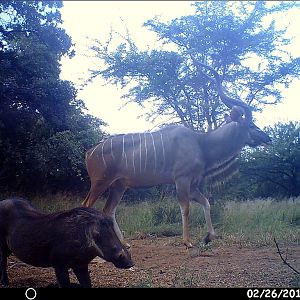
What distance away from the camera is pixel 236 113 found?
7.58 metres

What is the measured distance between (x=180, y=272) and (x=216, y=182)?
10.7 feet

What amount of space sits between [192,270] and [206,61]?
10.1 m

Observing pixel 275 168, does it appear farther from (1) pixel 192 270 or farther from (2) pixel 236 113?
(1) pixel 192 270

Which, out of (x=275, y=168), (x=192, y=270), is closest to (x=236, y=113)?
(x=192, y=270)

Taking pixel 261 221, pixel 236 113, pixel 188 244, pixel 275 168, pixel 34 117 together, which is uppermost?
pixel 34 117

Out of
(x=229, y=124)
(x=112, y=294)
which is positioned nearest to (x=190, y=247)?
(x=229, y=124)

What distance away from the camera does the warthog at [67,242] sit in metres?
3.73

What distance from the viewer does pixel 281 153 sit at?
1332 cm

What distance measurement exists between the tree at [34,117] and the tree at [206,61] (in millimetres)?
2309

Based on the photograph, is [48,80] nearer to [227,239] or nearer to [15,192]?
[15,192]

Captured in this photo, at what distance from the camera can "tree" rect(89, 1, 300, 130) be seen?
45.3 ft

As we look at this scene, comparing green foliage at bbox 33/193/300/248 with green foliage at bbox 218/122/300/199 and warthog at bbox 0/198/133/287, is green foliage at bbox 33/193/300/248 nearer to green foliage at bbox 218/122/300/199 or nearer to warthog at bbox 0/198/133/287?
green foliage at bbox 218/122/300/199
